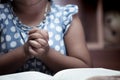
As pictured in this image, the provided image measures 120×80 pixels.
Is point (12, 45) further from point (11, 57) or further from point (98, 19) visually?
point (98, 19)

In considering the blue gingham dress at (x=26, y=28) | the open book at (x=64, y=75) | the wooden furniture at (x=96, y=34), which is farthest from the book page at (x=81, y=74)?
the wooden furniture at (x=96, y=34)

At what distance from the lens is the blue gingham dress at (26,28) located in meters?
0.79

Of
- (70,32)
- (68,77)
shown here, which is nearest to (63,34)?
(70,32)

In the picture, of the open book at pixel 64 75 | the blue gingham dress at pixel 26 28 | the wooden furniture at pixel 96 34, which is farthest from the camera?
the wooden furniture at pixel 96 34

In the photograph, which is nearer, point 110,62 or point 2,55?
point 2,55

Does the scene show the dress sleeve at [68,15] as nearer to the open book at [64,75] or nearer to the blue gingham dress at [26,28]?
the blue gingham dress at [26,28]

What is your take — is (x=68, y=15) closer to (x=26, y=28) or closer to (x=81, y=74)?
(x=26, y=28)

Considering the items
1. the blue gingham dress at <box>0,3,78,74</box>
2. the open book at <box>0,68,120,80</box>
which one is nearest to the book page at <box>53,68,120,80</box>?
the open book at <box>0,68,120,80</box>

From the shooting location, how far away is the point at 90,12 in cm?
152

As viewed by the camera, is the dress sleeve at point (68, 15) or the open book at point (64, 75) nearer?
the open book at point (64, 75)

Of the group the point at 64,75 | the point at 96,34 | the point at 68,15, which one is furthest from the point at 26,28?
the point at 96,34

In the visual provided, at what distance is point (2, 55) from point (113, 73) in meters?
0.29

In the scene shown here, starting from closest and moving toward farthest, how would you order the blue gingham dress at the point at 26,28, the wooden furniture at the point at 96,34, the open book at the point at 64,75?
the open book at the point at 64,75 → the blue gingham dress at the point at 26,28 → the wooden furniture at the point at 96,34

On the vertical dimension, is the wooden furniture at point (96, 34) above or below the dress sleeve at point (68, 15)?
below
